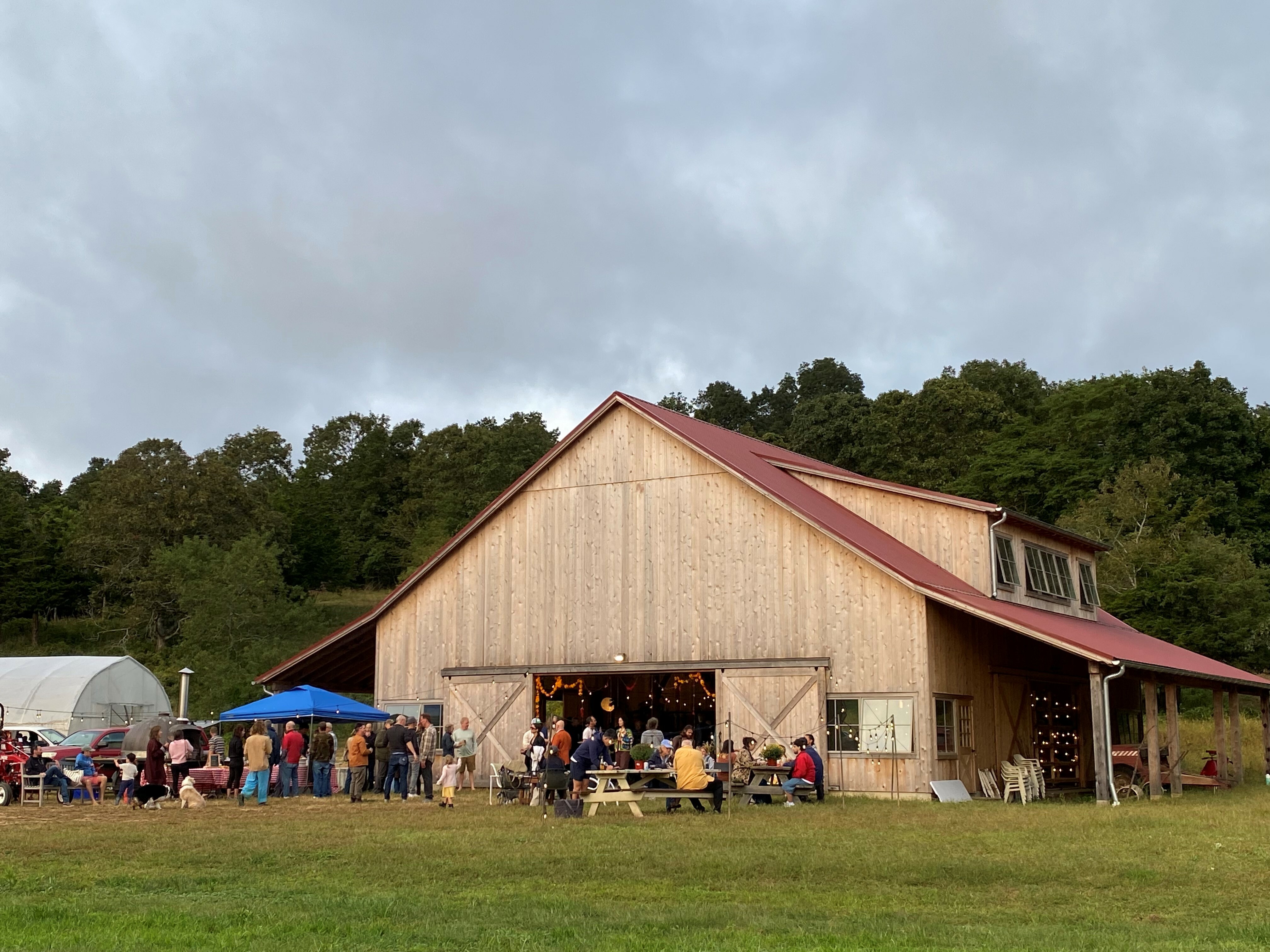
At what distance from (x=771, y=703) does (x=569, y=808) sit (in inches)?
279

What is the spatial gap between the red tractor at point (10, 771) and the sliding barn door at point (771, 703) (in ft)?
41.1

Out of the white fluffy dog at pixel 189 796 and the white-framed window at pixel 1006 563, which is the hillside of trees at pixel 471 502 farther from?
the white fluffy dog at pixel 189 796

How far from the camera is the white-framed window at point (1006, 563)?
26.8 meters

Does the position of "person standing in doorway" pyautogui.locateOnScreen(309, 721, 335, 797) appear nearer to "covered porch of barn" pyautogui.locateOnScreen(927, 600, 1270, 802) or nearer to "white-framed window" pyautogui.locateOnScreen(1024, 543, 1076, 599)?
"covered porch of barn" pyautogui.locateOnScreen(927, 600, 1270, 802)

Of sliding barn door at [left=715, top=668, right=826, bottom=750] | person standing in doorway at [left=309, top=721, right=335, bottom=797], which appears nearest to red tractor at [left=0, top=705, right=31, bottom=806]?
person standing in doorway at [left=309, top=721, right=335, bottom=797]

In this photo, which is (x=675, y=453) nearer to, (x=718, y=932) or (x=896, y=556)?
(x=896, y=556)

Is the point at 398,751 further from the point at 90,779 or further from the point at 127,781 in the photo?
A: the point at 90,779

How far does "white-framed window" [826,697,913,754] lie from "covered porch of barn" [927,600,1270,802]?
0.58m

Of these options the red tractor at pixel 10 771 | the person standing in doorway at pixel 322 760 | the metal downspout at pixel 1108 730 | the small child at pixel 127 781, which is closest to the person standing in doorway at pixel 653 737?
the person standing in doorway at pixel 322 760

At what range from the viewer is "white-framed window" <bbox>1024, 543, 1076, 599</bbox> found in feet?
93.2

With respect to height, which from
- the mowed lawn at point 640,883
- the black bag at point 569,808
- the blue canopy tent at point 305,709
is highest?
the blue canopy tent at point 305,709

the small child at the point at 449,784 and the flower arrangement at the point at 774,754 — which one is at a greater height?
the flower arrangement at the point at 774,754

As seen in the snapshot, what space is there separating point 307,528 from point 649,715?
4947 centimetres

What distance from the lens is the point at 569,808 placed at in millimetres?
18688
